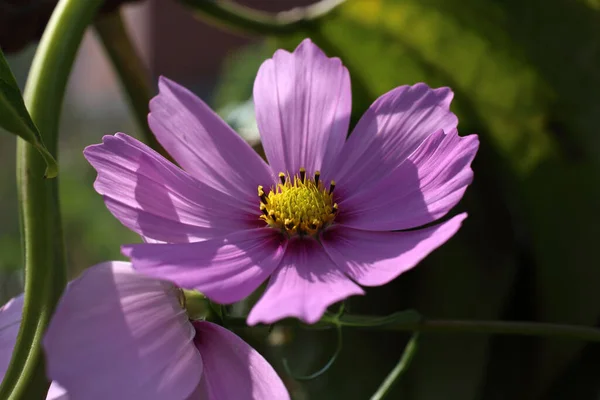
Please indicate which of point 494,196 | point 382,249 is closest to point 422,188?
point 382,249

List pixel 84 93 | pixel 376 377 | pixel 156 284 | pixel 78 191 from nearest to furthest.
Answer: pixel 156 284 < pixel 376 377 < pixel 78 191 < pixel 84 93

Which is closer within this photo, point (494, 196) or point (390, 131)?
point (390, 131)

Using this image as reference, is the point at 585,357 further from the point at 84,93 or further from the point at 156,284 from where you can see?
the point at 84,93

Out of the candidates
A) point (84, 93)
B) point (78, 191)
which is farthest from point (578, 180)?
point (84, 93)

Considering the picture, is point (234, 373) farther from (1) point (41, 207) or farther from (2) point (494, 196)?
(2) point (494, 196)

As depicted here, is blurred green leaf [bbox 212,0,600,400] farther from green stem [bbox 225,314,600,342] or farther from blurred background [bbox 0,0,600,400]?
Result: green stem [bbox 225,314,600,342]

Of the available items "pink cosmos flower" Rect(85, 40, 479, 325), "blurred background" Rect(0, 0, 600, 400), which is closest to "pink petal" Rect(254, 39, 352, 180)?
"pink cosmos flower" Rect(85, 40, 479, 325)

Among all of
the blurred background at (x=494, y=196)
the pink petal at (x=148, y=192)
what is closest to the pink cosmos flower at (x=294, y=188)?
the pink petal at (x=148, y=192)
